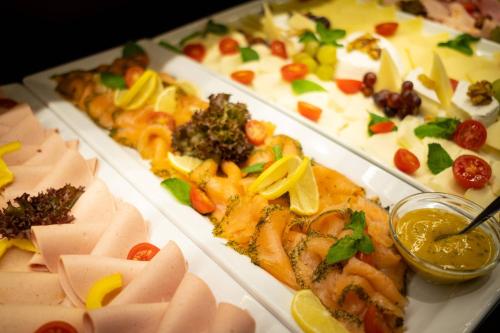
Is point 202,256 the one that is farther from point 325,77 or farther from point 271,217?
point 325,77

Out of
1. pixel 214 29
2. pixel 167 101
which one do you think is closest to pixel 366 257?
pixel 167 101

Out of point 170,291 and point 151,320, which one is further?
point 170,291

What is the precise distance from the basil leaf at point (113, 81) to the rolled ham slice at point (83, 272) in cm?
171

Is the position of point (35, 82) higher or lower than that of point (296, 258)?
higher

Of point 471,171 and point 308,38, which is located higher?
point 308,38

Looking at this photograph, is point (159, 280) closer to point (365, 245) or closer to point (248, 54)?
point (365, 245)

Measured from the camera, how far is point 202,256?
203 cm

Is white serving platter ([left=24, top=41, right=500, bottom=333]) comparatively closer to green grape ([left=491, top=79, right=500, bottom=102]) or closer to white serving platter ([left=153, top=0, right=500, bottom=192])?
white serving platter ([left=153, top=0, right=500, bottom=192])

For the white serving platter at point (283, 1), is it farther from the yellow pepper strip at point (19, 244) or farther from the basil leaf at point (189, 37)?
the yellow pepper strip at point (19, 244)

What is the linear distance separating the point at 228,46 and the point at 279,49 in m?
0.47

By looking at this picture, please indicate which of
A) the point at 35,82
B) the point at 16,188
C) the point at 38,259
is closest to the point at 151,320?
the point at 38,259

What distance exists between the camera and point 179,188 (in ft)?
7.70

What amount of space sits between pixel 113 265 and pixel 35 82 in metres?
2.07

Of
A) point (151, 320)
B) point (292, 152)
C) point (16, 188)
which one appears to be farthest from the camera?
point (292, 152)
